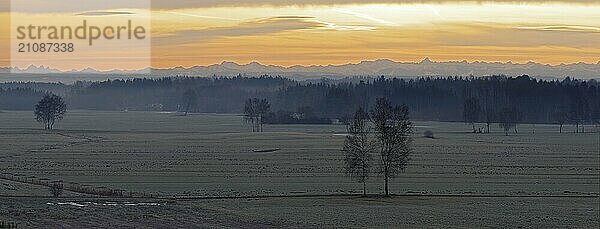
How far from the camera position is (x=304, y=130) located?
136500 mm

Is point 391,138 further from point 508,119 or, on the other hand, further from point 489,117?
point 489,117

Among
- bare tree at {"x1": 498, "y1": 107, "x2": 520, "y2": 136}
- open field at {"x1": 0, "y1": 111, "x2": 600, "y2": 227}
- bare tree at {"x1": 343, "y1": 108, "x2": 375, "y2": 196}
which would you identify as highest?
bare tree at {"x1": 498, "y1": 107, "x2": 520, "y2": 136}

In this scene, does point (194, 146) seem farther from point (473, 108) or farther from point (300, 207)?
point (473, 108)

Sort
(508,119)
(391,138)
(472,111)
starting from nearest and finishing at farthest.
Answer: (391,138)
(508,119)
(472,111)

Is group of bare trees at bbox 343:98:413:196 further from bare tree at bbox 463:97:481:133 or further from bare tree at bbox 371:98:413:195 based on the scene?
bare tree at bbox 463:97:481:133

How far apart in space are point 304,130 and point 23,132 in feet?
141

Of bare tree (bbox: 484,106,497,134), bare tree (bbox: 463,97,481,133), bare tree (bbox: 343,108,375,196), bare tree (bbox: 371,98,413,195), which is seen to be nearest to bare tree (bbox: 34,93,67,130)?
bare tree (bbox: 463,97,481,133)

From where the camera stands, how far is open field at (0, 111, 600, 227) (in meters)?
43.6

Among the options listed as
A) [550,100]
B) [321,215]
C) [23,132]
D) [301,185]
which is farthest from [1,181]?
[550,100]

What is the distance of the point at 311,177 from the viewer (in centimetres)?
6412

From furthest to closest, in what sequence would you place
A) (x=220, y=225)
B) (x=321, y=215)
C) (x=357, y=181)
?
(x=357, y=181) → (x=321, y=215) → (x=220, y=225)

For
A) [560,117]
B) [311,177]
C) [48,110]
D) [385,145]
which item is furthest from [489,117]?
[385,145]

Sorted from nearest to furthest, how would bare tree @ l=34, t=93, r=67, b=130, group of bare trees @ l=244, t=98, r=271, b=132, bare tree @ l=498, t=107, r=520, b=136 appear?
1. bare tree @ l=498, t=107, r=520, b=136
2. bare tree @ l=34, t=93, r=67, b=130
3. group of bare trees @ l=244, t=98, r=271, b=132

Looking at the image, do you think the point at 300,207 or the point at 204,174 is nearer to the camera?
the point at 300,207
